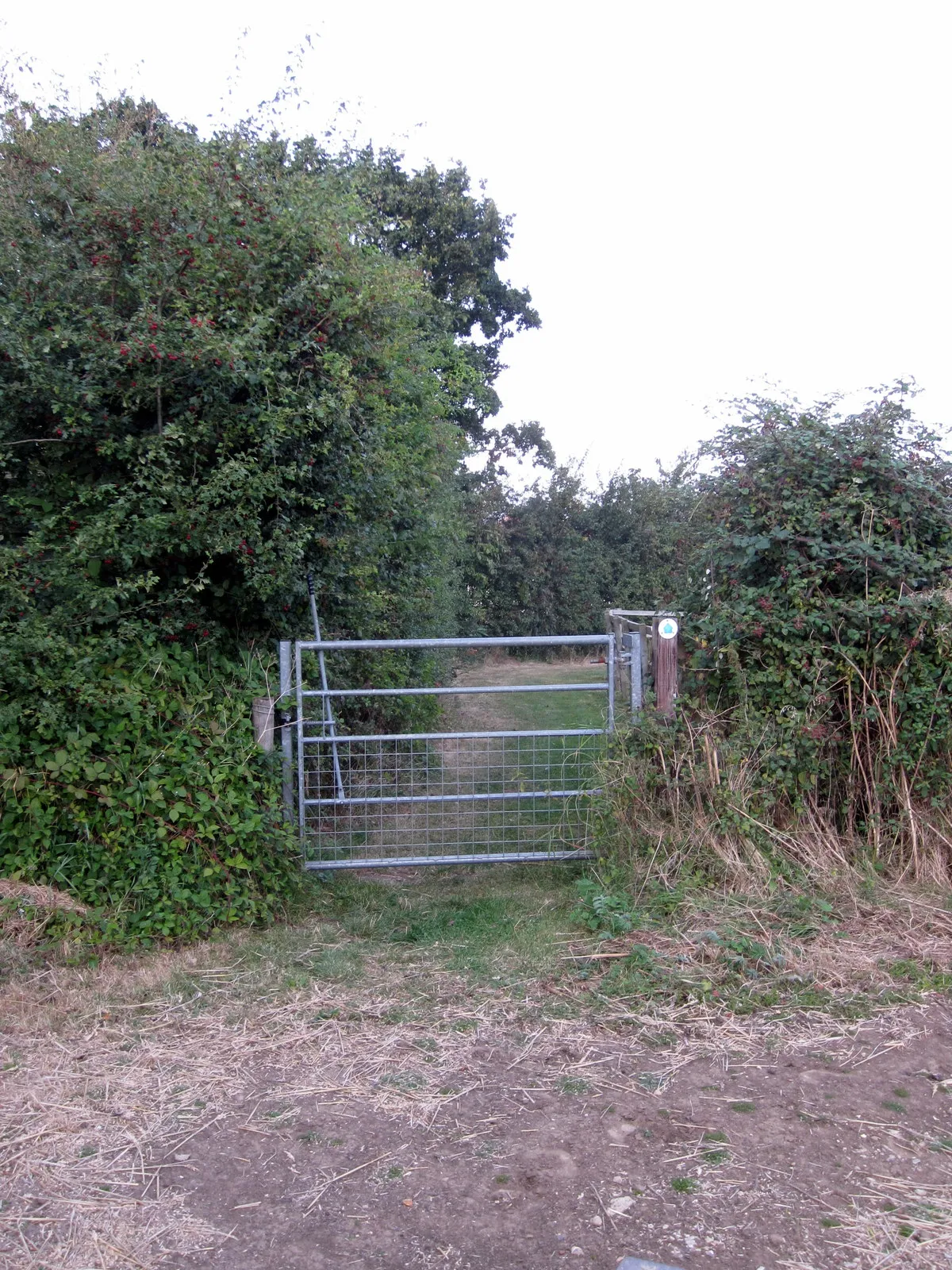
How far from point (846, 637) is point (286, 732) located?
3259 mm

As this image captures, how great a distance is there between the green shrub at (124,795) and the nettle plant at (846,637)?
283 cm

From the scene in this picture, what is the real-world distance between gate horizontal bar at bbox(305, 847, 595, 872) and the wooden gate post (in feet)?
3.29

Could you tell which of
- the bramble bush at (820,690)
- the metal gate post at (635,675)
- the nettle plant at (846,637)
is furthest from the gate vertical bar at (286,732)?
the nettle plant at (846,637)

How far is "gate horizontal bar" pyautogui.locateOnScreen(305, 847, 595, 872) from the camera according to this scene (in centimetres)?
571

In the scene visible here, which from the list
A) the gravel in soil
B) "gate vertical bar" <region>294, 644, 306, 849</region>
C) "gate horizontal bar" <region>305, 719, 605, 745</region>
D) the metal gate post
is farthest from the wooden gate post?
the gravel in soil

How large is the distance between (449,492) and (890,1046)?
945 centimetres

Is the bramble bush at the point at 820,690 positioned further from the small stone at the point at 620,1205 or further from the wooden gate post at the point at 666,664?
the small stone at the point at 620,1205

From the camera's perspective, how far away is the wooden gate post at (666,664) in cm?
580

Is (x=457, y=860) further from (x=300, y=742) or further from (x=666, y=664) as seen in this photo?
(x=666, y=664)

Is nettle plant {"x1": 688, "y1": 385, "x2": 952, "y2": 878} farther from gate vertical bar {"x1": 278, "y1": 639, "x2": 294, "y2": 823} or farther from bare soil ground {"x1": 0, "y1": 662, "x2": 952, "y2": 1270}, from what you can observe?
gate vertical bar {"x1": 278, "y1": 639, "x2": 294, "y2": 823}

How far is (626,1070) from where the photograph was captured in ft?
12.3

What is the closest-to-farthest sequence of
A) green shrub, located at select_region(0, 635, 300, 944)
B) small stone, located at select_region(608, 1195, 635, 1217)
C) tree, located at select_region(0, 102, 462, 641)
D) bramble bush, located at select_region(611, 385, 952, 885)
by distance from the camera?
small stone, located at select_region(608, 1195, 635, 1217) < green shrub, located at select_region(0, 635, 300, 944) < tree, located at select_region(0, 102, 462, 641) < bramble bush, located at select_region(611, 385, 952, 885)

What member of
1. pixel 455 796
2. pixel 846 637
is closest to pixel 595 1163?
pixel 455 796

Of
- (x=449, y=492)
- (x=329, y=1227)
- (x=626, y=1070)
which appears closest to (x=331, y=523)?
(x=626, y=1070)
